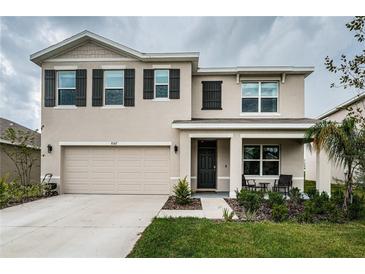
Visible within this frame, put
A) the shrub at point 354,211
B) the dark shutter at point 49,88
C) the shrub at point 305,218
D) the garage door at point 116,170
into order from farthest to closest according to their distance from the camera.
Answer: the dark shutter at point 49,88 < the garage door at point 116,170 < the shrub at point 354,211 < the shrub at point 305,218

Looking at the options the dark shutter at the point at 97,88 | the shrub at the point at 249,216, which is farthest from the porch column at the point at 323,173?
the dark shutter at the point at 97,88

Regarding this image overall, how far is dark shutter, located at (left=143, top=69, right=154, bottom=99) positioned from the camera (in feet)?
38.1

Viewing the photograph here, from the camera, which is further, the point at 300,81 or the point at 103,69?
the point at 300,81

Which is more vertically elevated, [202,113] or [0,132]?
[202,113]

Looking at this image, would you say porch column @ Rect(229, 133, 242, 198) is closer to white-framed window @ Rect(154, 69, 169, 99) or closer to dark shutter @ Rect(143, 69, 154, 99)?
white-framed window @ Rect(154, 69, 169, 99)

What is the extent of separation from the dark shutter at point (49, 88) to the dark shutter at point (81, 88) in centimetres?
119

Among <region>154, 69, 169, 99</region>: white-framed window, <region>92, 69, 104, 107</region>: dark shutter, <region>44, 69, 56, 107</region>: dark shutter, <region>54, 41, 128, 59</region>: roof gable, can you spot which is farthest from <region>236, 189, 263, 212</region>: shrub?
<region>44, 69, 56, 107</region>: dark shutter

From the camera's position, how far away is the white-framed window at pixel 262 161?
40.4 ft

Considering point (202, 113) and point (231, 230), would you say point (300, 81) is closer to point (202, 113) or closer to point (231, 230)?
point (202, 113)

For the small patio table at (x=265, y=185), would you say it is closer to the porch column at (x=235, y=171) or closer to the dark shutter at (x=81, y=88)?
the porch column at (x=235, y=171)
